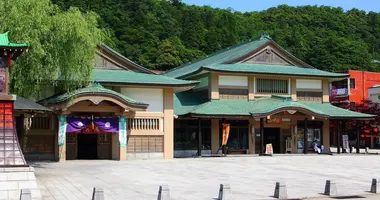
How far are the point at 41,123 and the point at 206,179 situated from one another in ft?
44.2

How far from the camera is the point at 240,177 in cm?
2019

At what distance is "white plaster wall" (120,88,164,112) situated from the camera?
102ft

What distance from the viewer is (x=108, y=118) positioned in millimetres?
29000

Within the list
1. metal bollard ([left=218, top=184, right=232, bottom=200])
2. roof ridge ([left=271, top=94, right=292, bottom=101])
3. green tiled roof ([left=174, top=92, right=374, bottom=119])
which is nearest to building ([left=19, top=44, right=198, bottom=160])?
green tiled roof ([left=174, top=92, right=374, bottom=119])

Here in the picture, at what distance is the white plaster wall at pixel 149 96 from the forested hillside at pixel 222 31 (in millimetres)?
38461

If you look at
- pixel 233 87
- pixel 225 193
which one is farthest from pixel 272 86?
pixel 225 193

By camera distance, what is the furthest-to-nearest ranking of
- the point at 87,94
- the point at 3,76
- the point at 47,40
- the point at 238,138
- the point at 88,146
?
the point at 238,138 → the point at 88,146 → the point at 87,94 → the point at 47,40 → the point at 3,76

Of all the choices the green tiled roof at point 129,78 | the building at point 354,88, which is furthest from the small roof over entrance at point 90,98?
the building at point 354,88

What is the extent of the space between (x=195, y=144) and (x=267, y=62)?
30.0ft

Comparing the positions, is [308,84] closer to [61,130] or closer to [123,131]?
[123,131]

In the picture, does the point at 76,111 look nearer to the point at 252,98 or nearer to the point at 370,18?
the point at 252,98

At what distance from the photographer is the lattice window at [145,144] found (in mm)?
30391

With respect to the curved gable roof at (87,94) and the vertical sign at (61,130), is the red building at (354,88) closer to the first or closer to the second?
the curved gable roof at (87,94)

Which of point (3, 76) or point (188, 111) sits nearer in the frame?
point (3, 76)
